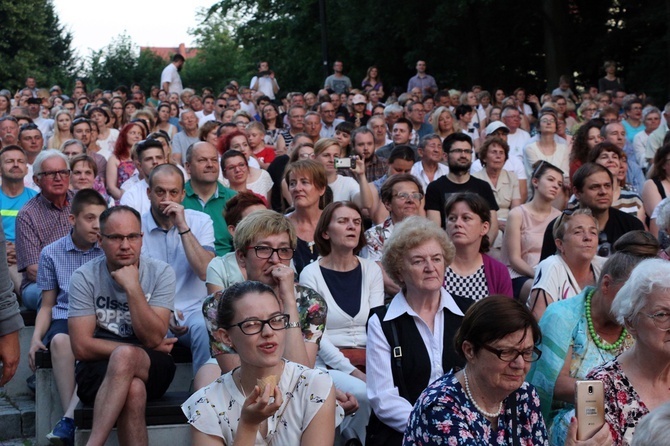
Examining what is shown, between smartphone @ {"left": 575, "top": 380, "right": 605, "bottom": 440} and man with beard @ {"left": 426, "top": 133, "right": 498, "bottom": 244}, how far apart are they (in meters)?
5.16

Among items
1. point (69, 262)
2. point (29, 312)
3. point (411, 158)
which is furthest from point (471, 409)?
point (411, 158)

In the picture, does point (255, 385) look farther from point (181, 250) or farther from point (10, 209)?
point (10, 209)

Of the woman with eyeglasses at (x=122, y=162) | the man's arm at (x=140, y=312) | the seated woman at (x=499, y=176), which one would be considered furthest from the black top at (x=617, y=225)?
the woman with eyeglasses at (x=122, y=162)

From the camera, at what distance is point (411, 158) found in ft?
32.2

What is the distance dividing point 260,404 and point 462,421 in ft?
2.44

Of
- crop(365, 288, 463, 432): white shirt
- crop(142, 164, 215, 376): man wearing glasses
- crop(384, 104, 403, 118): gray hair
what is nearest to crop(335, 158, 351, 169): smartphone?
crop(142, 164, 215, 376): man wearing glasses

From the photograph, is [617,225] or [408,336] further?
[617,225]

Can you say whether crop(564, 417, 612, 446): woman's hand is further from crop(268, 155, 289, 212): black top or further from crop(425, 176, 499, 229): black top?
crop(268, 155, 289, 212): black top

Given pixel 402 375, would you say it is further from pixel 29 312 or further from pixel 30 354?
pixel 29 312

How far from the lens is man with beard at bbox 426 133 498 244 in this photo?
350 inches

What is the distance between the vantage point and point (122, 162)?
10430 mm

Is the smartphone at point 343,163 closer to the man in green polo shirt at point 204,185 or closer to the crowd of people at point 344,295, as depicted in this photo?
the crowd of people at point 344,295

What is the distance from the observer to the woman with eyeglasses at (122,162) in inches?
404

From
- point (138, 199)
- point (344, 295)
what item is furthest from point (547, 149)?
point (344, 295)
